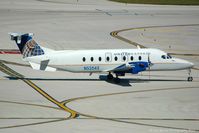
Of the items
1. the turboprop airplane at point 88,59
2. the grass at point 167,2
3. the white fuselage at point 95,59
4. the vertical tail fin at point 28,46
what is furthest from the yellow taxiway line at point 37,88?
the grass at point 167,2

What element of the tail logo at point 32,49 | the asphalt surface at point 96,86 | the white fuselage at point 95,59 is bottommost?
the asphalt surface at point 96,86

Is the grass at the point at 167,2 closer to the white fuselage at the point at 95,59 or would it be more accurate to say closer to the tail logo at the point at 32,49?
the white fuselage at the point at 95,59

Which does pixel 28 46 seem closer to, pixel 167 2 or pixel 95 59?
pixel 95 59

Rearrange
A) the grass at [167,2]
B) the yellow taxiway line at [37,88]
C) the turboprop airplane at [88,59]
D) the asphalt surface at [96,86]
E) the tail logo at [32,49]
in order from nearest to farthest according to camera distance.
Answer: the asphalt surface at [96,86], the yellow taxiway line at [37,88], the turboprop airplane at [88,59], the tail logo at [32,49], the grass at [167,2]

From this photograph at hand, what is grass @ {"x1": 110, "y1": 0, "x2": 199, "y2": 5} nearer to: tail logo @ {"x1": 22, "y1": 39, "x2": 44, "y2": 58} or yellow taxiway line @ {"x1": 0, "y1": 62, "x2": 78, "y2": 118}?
yellow taxiway line @ {"x1": 0, "y1": 62, "x2": 78, "y2": 118}

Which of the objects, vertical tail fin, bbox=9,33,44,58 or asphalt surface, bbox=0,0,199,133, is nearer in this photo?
asphalt surface, bbox=0,0,199,133

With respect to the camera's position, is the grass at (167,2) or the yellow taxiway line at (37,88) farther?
the grass at (167,2)

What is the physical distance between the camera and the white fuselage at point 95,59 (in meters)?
53.5

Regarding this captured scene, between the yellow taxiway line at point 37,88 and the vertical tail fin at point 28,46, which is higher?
the vertical tail fin at point 28,46

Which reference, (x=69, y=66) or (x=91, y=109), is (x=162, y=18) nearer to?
(x=69, y=66)

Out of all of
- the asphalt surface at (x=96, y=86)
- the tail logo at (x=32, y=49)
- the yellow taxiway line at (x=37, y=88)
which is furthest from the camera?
the tail logo at (x=32, y=49)

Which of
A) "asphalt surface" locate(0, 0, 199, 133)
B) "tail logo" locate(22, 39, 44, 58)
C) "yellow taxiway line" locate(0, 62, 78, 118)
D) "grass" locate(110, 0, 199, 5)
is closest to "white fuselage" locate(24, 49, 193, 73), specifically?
"tail logo" locate(22, 39, 44, 58)

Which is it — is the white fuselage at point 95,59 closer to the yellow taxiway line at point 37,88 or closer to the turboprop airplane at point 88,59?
the turboprop airplane at point 88,59

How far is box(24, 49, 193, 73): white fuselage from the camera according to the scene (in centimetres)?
5353
